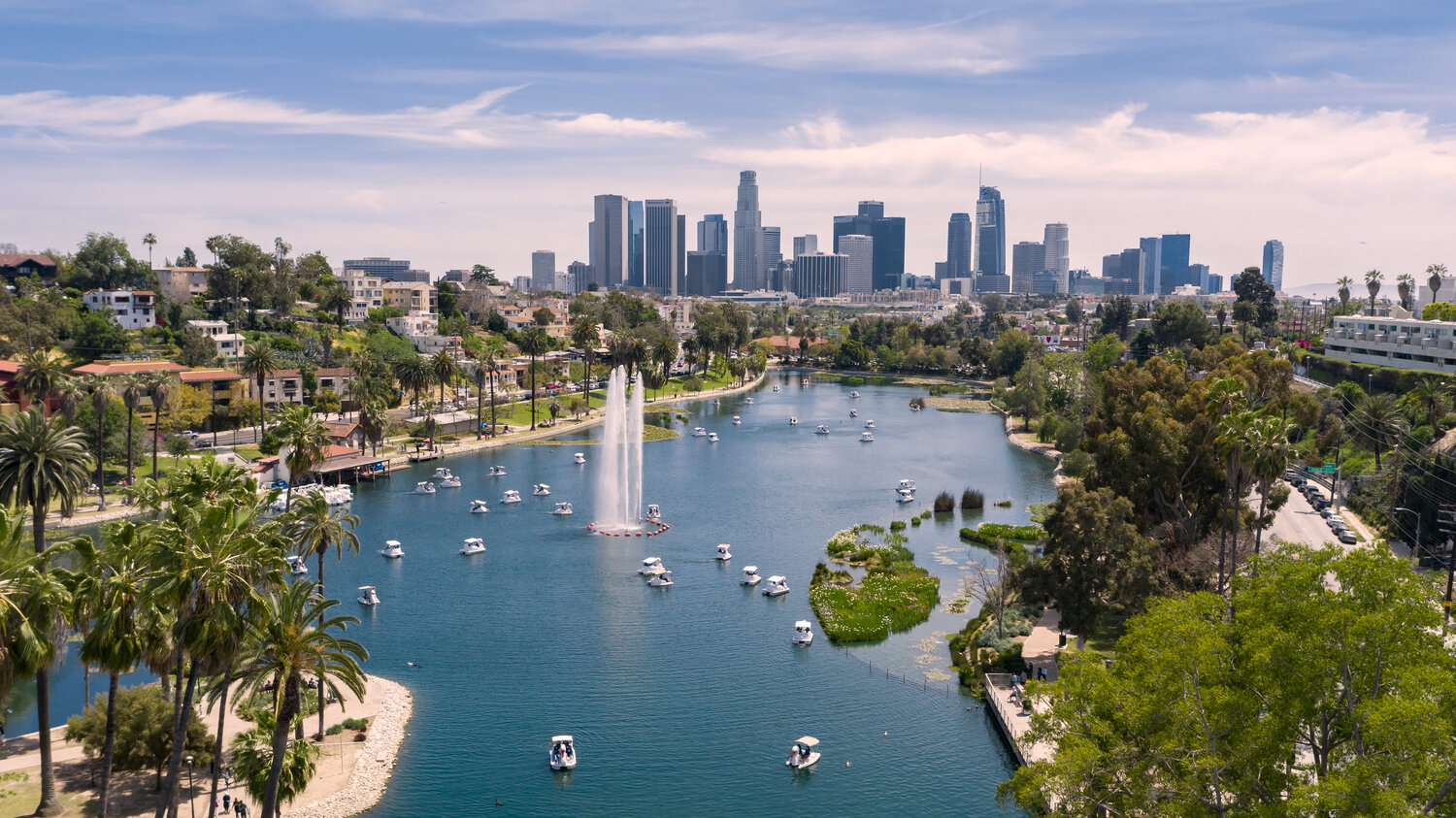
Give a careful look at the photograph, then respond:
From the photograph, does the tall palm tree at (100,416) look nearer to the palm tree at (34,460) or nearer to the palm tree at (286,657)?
the palm tree at (34,460)

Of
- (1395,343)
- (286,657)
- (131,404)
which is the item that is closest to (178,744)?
(286,657)

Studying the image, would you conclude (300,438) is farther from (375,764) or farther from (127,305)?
(127,305)

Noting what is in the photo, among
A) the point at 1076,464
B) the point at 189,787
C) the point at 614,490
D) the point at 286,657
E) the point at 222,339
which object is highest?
the point at 222,339

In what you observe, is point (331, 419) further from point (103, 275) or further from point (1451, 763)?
point (1451, 763)

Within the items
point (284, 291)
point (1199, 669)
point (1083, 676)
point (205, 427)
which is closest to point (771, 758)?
point (1083, 676)

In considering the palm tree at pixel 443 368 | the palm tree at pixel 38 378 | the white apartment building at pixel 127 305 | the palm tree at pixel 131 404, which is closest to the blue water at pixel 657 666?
the palm tree at pixel 131 404

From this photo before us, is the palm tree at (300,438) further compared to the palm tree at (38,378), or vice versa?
the palm tree at (38,378)
